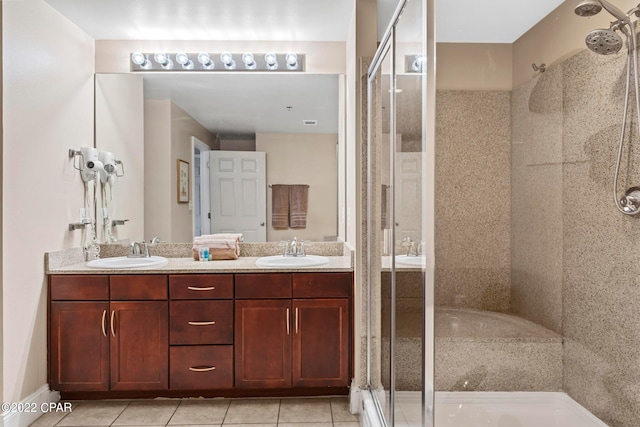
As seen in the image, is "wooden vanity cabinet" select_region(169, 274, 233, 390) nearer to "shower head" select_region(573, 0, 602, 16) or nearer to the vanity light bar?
the vanity light bar

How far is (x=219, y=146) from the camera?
3115mm

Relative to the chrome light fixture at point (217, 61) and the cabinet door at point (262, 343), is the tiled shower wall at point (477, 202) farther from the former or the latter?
the chrome light fixture at point (217, 61)

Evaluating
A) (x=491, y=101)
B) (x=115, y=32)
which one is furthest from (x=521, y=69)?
(x=115, y=32)

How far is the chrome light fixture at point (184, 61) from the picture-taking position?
9.91 ft

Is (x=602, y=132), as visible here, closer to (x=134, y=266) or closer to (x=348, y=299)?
(x=348, y=299)

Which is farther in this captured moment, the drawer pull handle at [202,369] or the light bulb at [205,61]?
the light bulb at [205,61]

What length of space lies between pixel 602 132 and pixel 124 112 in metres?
2.98

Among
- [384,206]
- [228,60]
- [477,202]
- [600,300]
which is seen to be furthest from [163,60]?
[600,300]

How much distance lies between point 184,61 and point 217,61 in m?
0.23

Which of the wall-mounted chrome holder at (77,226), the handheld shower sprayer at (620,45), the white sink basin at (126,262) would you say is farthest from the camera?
the wall-mounted chrome holder at (77,226)

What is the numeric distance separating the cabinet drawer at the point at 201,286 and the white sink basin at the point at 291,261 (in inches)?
9.4

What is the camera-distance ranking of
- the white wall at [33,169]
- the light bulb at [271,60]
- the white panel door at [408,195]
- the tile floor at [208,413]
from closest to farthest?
the white panel door at [408,195]
the white wall at [33,169]
the tile floor at [208,413]
the light bulb at [271,60]

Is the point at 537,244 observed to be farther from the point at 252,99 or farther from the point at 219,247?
the point at 252,99

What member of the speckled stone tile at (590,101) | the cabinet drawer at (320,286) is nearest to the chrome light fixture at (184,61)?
the cabinet drawer at (320,286)
